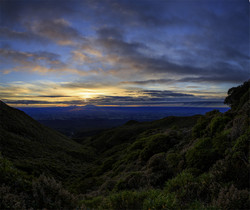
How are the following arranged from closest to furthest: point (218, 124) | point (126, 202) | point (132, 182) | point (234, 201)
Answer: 1. point (234, 201)
2. point (126, 202)
3. point (132, 182)
4. point (218, 124)

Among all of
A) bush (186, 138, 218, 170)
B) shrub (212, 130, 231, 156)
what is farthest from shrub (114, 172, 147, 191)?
Result: shrub (212, 130, 231, 156)

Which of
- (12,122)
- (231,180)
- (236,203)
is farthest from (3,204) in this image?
(12,122)

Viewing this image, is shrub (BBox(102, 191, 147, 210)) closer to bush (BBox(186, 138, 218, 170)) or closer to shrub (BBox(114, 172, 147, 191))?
shrub (BBox(114, 172, 147, 191))

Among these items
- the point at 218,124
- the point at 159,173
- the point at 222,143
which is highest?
the point at 218,124

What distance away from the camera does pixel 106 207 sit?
5383 millimetres

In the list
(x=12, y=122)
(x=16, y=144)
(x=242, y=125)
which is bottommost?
(x=16, y=144)

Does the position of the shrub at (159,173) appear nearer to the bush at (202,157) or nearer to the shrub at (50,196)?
the bush at (202,157)

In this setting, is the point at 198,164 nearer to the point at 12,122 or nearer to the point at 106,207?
the point at 106,207

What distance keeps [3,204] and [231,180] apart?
6.93m

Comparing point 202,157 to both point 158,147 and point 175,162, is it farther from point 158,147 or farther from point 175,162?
point 158,147

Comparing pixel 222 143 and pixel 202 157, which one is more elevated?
pixel 222 143

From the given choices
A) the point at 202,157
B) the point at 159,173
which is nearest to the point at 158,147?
the point at 159,173

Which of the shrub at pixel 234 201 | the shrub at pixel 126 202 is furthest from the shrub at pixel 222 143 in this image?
the shrub at pixel 126 202

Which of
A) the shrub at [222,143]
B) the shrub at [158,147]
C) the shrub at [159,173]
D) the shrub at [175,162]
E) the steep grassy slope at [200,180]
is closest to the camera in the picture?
the steep grassy slope at [200,180]
